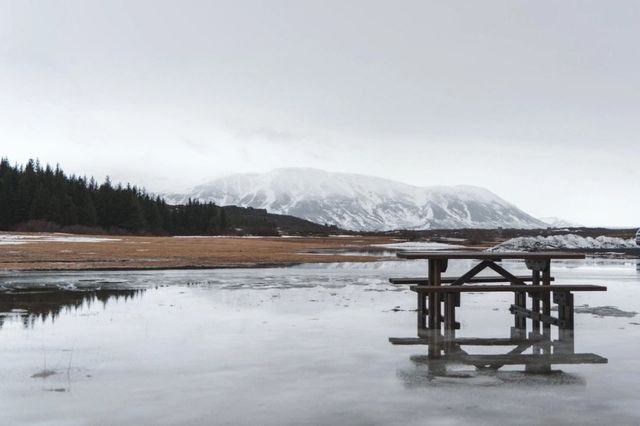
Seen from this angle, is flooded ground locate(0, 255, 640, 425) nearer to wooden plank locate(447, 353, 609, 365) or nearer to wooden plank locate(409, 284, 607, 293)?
wooden plank locate(447, 353, 609, 365)

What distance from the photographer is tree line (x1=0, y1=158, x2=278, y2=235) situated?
397ft

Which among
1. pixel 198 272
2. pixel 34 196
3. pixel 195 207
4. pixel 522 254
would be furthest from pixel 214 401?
pixel 195 207

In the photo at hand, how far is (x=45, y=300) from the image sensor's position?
1800 centimetres

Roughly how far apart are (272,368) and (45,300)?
11100mm

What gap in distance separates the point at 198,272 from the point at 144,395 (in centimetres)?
2252

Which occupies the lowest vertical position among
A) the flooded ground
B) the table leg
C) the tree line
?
the flooded ground

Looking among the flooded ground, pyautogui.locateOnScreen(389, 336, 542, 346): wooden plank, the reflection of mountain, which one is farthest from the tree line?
pyautogui.locateOnScreen(389, 336, 542, 346): wooden plank

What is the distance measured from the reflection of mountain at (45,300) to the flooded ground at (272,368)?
74 mm

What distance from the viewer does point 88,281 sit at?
967 inches

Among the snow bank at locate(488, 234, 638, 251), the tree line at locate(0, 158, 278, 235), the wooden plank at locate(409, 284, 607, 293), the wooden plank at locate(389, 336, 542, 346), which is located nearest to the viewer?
the wooden plank at locate(389, 336, 542, 346)

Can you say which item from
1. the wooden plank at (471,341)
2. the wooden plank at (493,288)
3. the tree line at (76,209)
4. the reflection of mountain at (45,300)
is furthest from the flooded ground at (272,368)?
the tree line at (76,209)

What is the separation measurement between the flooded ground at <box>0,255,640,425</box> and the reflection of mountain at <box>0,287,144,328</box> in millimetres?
74

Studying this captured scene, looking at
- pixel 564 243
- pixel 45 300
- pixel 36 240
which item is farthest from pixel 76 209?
pixel 45 300

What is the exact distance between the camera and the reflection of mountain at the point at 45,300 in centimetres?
1523
